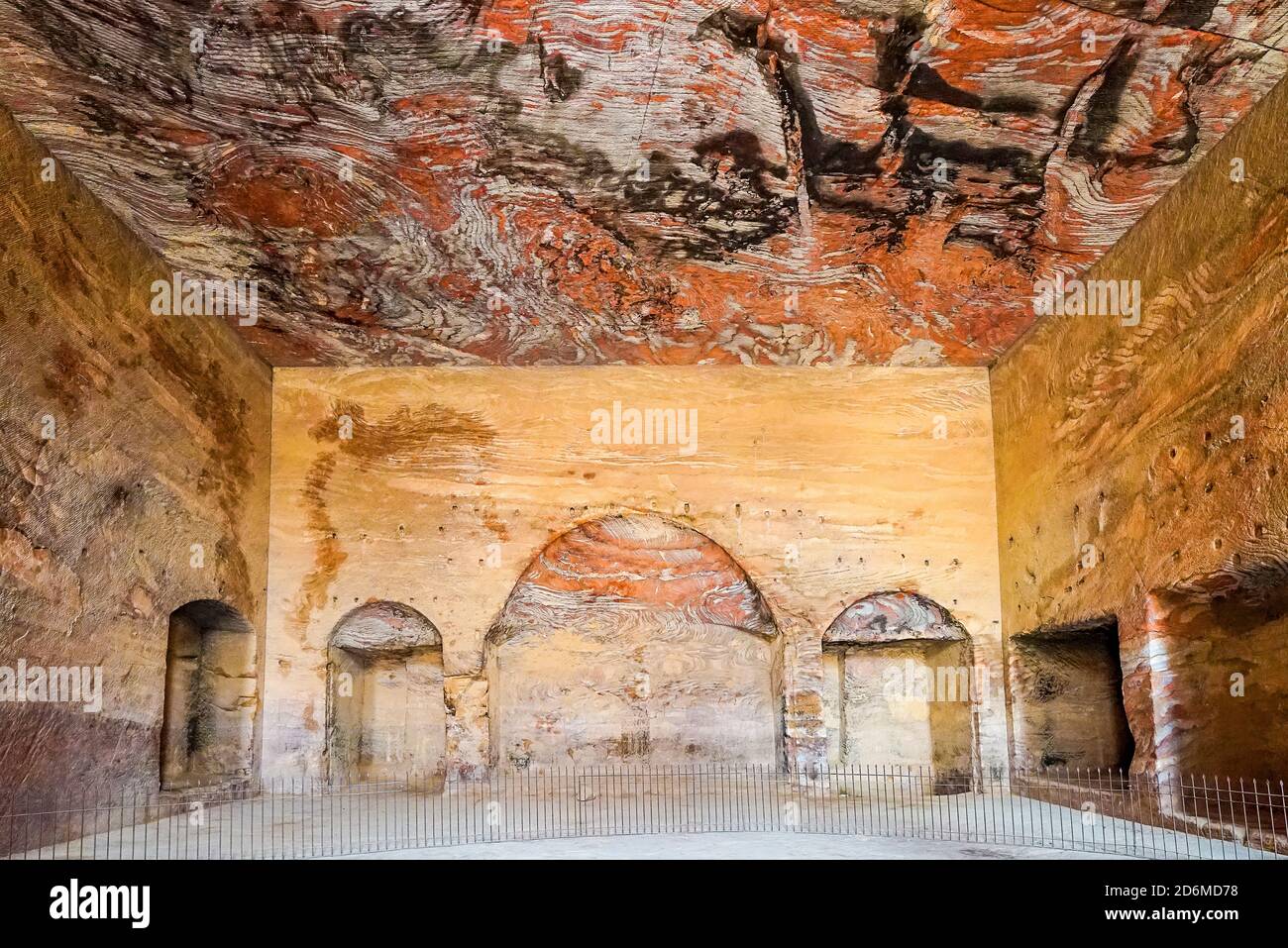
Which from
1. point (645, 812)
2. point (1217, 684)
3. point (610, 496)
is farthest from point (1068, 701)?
point (610, 496)

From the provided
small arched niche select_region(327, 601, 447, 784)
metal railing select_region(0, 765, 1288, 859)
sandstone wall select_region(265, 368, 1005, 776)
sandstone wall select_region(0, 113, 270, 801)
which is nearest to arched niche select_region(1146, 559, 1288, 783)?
metal railing select_region(0, 765, 1288, 859)

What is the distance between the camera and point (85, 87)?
275 inches

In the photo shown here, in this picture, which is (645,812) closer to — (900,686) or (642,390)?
(900,686)

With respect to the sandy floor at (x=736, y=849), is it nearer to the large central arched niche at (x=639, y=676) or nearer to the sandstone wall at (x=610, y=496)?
the sandstone wall at (x=610, y=496)

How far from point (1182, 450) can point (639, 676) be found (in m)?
6.70

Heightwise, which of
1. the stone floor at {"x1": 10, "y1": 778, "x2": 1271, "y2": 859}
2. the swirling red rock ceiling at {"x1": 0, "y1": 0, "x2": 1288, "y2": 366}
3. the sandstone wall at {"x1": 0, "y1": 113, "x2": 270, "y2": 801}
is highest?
the swirling red rock ceiling at {"x1": 0, "y1": 0, "x2": 1288, "y2": 366}

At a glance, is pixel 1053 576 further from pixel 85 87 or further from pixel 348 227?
pixel 85 87

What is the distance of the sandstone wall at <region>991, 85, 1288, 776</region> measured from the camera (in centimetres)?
687

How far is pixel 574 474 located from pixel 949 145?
18.6ft

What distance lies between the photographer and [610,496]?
11.9 meters

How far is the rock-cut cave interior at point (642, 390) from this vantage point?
6828mm

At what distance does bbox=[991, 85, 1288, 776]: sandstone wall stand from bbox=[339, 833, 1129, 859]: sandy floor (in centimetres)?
205

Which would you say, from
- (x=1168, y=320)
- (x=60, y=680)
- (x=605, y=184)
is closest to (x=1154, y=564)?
(x=1168, y=320)

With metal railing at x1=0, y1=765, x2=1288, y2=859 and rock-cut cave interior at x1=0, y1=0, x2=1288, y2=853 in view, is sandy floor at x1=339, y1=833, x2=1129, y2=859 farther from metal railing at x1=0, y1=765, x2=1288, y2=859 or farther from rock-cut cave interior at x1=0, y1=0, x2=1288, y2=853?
rock-cut cave interior at x1=0, y1=0, x2=1288, y2=853
